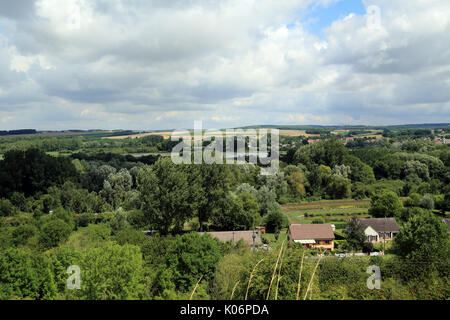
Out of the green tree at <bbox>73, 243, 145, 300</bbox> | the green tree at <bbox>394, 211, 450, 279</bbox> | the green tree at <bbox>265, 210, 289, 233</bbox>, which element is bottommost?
the green tree at <bbox>265, 210, 289, 233</bbox>

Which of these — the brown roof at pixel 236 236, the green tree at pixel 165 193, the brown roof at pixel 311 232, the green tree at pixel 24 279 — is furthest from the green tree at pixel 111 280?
the brown roof at pixel 311 232

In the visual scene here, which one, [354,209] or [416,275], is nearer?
[416,275]

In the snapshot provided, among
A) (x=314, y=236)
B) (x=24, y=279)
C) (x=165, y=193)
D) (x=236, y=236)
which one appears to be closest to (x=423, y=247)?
(x=314, y=236)

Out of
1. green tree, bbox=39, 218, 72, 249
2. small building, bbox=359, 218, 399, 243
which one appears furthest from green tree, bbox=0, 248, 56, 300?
small building, bbox=359, 218, 399, 243

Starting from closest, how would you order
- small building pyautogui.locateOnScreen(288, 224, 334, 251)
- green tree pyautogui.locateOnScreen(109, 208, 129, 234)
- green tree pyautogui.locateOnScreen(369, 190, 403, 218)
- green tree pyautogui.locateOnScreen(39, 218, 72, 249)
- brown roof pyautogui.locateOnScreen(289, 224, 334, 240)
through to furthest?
green tree pyautogui.locateOnScreen(39, 218, 72, 249), small building pyautogui.locateOnScreen(288, 224, 334, 251), brown roof pyautogui.locateOnScreen(289, 224, 334, 240), green tree pyautogui.locateOnScreen(109, 208, 129, 234), green tree pyautogui.locateOnScreen(369, 190, 403, 218)

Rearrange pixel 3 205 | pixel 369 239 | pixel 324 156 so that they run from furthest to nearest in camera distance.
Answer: pixel 324 156 < pixel 3 205 < pixel 369 239

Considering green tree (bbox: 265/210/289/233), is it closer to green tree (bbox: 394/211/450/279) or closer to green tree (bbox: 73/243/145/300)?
green tree (bbox: 394/211/450/279)
